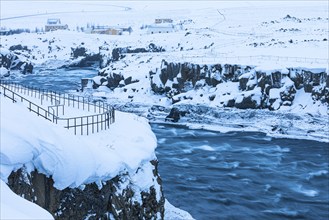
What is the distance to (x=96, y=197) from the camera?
14141 millimetres

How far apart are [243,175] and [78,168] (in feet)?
51.9

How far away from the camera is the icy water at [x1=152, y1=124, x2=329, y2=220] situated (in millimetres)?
21891

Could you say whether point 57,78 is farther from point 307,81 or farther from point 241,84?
point 307,81

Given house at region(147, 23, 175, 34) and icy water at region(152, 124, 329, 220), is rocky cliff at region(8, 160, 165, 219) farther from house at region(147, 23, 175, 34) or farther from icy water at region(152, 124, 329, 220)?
house at region(147, 23, 175, 34)

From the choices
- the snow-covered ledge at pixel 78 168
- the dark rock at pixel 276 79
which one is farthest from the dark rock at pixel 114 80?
the snow-covered ledge at pixel 78 168

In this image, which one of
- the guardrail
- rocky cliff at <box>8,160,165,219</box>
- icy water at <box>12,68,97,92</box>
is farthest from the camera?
icy water at <box>12,68,97,92</box>

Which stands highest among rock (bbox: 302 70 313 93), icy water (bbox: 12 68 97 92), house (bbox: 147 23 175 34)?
house (bbox: 147 23 175 34)

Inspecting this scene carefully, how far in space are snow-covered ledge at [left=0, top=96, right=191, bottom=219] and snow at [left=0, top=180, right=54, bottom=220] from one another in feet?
7.84

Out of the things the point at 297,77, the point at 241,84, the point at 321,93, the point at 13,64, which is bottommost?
the point at 13,64

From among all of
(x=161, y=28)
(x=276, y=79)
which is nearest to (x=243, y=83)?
(x=276, y=79)

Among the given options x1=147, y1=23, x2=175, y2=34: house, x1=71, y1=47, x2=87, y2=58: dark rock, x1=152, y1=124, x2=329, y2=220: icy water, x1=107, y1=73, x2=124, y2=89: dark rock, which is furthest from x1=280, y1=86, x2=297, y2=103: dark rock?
x1=147, y1=23, x2=175, y2=34: house

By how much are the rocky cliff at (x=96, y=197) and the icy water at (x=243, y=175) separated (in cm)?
529

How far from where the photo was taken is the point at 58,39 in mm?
111312

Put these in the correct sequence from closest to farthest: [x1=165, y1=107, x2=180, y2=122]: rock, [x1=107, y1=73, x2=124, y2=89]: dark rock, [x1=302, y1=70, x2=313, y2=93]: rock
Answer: [x1=165, y1=107, x2=180, y2=122]: rock → [x1=302, y1=70, x2=313, y2=93]: rock → [x1=107, y1=73, x2=124, y2=89]: dark rock
